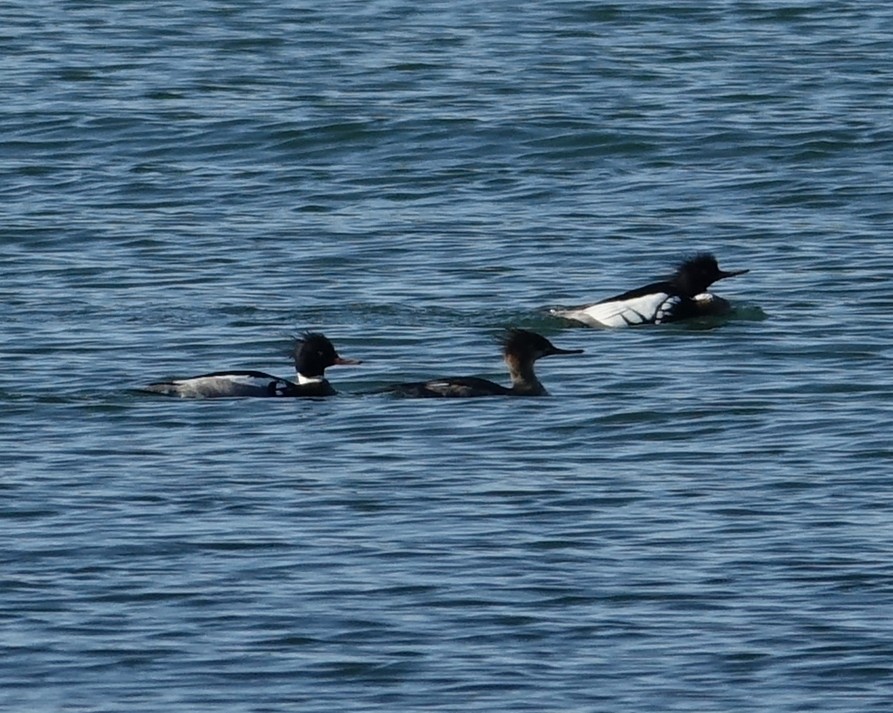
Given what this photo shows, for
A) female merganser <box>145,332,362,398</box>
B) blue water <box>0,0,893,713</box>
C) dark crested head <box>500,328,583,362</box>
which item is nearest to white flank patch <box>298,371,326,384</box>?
female merganser <box>145,332,362,398</box>

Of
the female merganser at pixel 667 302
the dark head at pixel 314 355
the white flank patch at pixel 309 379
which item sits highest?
the dark head at pixel 314 355

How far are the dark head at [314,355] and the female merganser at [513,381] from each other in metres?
0.40

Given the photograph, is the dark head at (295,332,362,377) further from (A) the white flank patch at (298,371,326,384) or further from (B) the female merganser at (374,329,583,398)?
(B) the female merganser at (374,329,583,398)

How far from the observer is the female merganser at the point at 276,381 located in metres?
15.4

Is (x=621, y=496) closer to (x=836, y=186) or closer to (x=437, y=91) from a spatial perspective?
(x=836, y=186)

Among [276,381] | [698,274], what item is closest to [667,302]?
[698,274]

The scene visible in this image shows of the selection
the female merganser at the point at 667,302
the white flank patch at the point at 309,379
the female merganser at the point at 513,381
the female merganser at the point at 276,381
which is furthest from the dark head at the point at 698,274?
the white flank patch at the point at 309,379

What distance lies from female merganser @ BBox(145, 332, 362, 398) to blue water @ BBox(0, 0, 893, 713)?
0.46ft

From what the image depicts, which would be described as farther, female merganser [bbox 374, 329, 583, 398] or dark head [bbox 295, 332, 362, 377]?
dark head [bbox 295, 332, 362, 377]

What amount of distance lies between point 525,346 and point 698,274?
10.4 ft

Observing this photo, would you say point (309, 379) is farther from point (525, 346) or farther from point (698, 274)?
point (698, 274)

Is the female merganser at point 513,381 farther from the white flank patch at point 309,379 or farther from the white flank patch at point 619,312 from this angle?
the white flank patch at point 619,312

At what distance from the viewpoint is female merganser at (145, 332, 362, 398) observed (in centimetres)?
1544

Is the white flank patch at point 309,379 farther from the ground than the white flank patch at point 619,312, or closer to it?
farther from the ground
